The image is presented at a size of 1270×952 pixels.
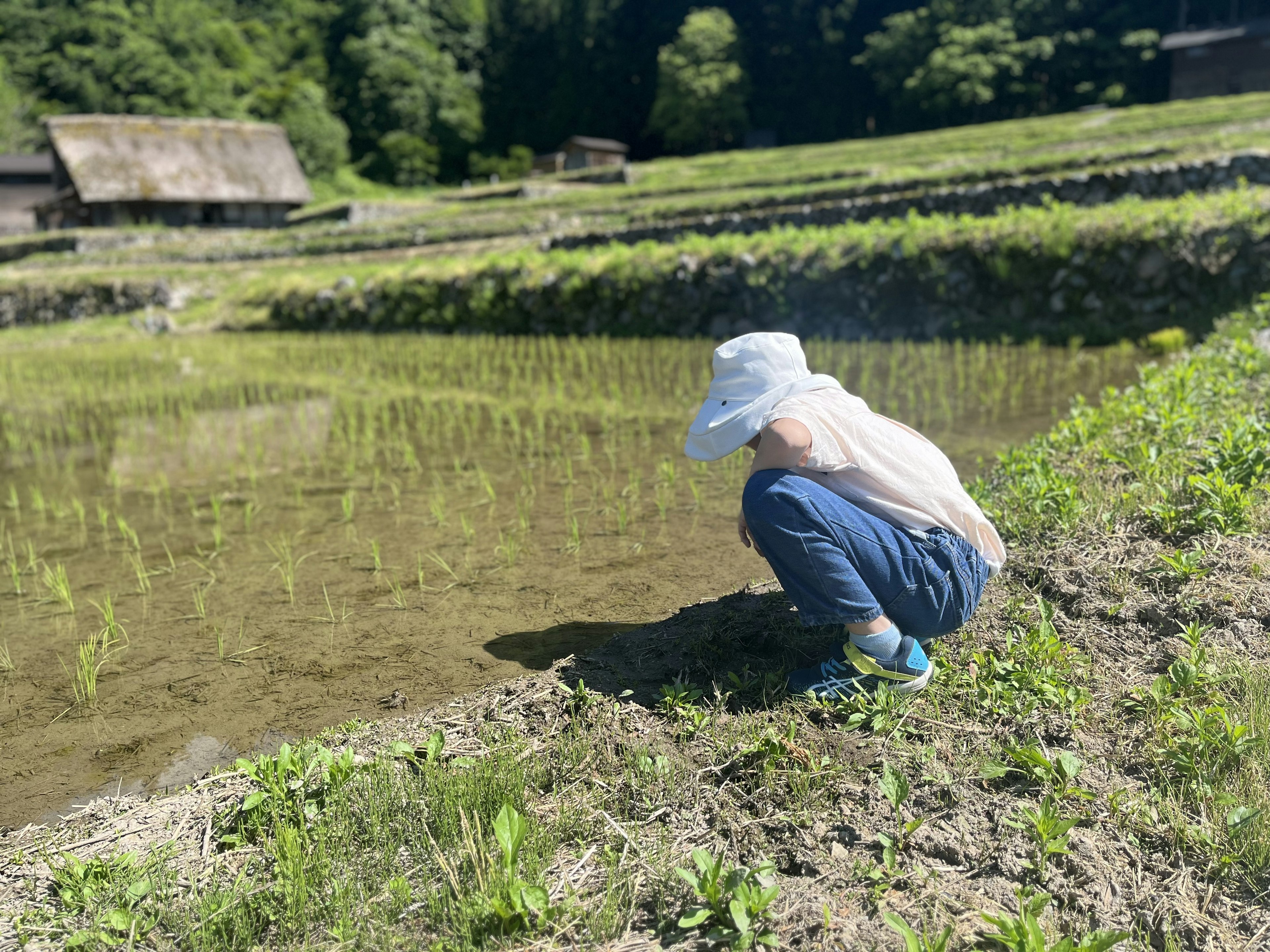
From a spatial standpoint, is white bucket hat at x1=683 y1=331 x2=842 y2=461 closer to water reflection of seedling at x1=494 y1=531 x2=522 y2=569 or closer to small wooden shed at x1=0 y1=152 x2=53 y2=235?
water reflection of seedling at x1=494 y1=531 x2=522 y2=569

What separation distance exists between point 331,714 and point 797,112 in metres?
48.4

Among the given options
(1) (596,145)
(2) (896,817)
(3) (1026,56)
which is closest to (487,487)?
(2) (896,817)

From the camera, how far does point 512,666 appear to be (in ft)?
9.07

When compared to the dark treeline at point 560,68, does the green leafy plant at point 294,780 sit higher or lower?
lower

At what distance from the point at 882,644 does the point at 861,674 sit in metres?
0.18

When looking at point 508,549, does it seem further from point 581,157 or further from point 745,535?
point 581,157

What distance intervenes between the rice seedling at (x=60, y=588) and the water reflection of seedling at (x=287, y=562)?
29.4 inches

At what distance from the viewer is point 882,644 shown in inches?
85.1

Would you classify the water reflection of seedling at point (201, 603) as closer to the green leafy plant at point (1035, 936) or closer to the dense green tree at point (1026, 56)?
the green leafy plant at point (1035, 936)

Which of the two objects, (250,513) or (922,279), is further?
(922,279)

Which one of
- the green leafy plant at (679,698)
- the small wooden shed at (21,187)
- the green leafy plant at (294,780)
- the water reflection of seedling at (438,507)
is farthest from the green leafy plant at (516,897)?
the small wooden shed at (21,187)

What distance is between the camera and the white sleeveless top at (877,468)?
2.16 m

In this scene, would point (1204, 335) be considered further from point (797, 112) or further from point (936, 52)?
point (797, 112)

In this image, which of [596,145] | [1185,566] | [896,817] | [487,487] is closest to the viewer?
[896,817]
